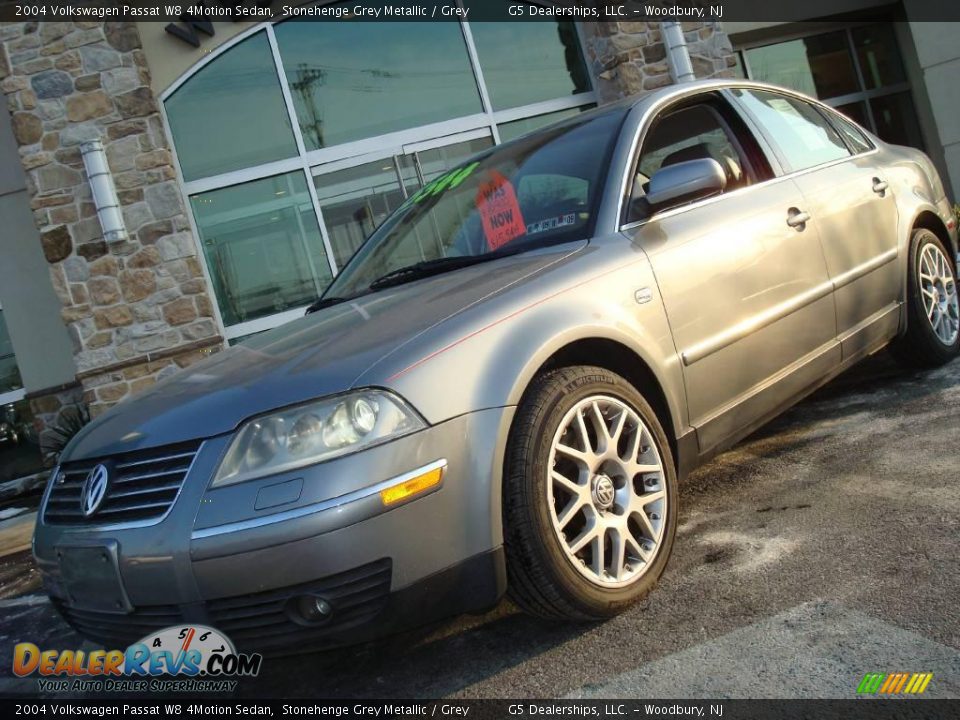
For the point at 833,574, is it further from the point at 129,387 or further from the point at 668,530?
the point at 129,387

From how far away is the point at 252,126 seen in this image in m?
8.92

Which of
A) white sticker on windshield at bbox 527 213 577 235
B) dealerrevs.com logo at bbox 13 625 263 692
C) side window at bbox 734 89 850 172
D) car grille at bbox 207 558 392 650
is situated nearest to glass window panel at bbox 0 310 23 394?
dealerrevs.com logo at bbox 13 625 263 692

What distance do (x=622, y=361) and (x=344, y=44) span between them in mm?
7428

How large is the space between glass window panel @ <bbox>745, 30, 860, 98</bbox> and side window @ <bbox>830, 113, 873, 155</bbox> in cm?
781

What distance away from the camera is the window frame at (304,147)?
874 centimetres

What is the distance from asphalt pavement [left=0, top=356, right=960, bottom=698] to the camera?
212 centimetres

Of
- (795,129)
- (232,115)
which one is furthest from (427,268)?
(232,115)

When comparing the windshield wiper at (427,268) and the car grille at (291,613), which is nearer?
the car grille at (291,613)

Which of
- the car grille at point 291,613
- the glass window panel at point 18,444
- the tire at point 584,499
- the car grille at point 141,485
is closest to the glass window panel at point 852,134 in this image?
the tire at point 584,499

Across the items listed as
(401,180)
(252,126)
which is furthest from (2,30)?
(401,180)

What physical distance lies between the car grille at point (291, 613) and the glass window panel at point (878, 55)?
40.7ft

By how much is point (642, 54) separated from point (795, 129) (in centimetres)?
592

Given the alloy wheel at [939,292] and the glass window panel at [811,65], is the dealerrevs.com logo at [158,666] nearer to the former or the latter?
the alloy wheel at [939,292]

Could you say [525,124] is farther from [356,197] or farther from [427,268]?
[427,268]
